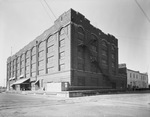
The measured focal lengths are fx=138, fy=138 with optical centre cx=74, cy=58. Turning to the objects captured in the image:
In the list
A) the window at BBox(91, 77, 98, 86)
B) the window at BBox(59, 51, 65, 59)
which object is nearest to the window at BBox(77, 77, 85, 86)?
the window at BBox(91, 77, 98, 86)

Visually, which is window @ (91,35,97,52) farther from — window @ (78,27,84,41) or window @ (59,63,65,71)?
window @ (59,63,65,71)

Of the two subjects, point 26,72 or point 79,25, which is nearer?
point 79,25

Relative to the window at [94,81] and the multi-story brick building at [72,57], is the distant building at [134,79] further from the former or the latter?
the window at [94,81]

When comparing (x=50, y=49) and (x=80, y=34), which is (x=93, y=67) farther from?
(x=50, y=49)

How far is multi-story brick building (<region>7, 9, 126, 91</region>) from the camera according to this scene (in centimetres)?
3020

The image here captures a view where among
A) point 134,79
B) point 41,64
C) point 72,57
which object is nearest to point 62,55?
point 72,57

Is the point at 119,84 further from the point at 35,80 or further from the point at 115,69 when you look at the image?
the point at 35,80

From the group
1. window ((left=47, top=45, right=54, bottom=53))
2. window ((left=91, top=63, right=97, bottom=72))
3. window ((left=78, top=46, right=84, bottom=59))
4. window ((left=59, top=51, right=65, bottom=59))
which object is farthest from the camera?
window ((left=47, top=45, right=54, bottom=53))

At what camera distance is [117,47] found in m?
48.7

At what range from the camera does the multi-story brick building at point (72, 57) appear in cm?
3020

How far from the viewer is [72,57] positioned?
2973cm

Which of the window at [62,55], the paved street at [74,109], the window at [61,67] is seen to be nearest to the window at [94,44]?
the window at [62,55]

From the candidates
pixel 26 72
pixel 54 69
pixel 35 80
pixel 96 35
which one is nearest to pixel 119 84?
pixel 96 35

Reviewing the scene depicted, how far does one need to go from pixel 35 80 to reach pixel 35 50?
968cm
